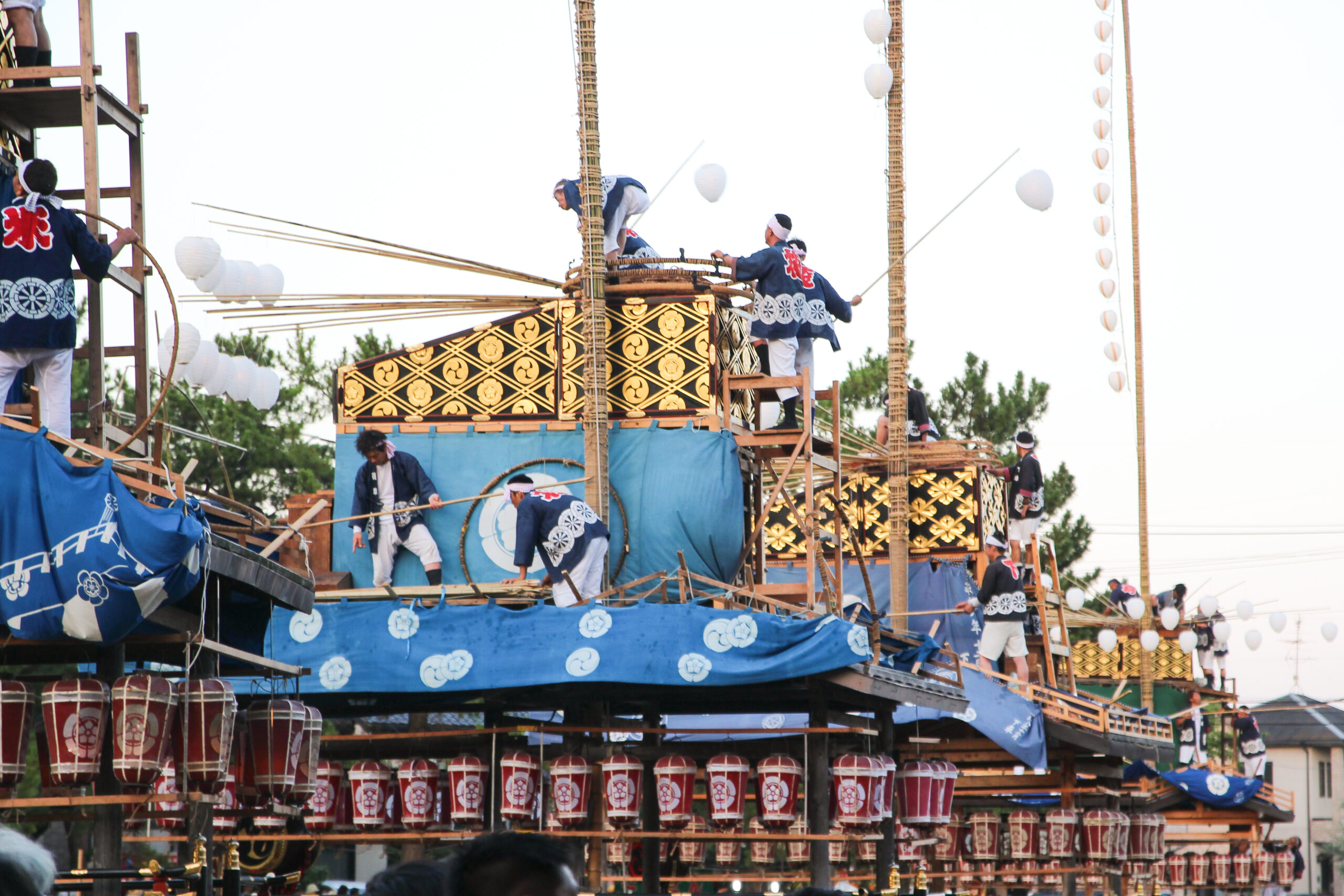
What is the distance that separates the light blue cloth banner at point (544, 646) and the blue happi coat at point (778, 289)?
10.9ft

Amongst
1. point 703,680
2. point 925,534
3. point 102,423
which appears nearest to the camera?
point 102,423

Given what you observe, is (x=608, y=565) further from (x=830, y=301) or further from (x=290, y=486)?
(x=290, y=486)

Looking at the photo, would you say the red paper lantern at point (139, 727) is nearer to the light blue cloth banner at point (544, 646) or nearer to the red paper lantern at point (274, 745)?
the red paper lantern at point (274, 745)

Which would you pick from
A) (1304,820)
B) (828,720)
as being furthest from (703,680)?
(1304,820)

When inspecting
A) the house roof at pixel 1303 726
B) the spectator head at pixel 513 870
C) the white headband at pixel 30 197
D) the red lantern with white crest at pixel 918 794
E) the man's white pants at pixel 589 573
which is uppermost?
the white headband at pixel 30 197

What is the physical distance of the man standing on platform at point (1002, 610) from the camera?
65.4 ft

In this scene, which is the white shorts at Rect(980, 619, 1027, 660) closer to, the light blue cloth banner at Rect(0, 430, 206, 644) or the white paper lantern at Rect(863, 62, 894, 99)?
the white paper lantern at Rect(863, 62, 894, 99)

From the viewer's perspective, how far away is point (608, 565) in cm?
1562

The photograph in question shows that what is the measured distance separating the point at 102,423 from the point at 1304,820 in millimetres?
39882

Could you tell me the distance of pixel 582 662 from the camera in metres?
13.0

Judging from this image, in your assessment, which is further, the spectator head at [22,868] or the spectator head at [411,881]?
the spectator head at [411,881]

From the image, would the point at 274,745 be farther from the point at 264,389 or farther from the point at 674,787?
the point at 264,389

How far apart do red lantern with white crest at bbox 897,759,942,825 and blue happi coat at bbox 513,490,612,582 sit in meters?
3.57

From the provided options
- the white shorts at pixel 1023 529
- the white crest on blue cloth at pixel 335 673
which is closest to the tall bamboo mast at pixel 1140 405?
the white shorts at pixel 1023 529
